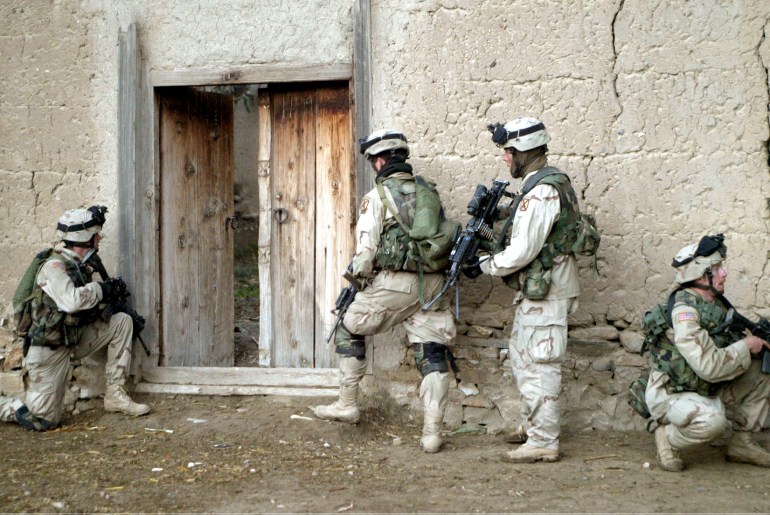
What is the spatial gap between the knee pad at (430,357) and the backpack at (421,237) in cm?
44

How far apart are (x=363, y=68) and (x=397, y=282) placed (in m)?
1.43

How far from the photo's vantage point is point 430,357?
16.0ft

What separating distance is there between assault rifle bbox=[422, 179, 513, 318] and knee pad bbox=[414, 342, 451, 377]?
369 millimetres

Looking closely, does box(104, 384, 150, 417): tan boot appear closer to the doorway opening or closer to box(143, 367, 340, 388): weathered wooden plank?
box(143, 367, 340, 388): weathered wooden plank

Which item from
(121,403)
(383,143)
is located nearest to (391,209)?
(383,143)

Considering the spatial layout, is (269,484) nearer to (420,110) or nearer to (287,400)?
(287,400)

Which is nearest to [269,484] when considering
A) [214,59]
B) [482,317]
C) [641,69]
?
[482,317]

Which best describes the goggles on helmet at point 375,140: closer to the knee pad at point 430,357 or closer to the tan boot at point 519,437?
the knee pad at point 430,357

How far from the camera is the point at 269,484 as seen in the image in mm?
4297

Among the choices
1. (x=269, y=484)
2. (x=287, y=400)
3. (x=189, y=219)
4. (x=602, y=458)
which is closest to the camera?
(x=269, y=484)

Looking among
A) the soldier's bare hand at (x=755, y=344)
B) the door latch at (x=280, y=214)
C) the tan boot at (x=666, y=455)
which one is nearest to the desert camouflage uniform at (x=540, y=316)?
the tan boot at (x=666, y=455)

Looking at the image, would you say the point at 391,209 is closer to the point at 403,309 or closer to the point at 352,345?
the point at 403,309

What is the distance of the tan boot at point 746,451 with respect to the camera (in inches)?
178

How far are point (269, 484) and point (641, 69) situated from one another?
3.17 meters
